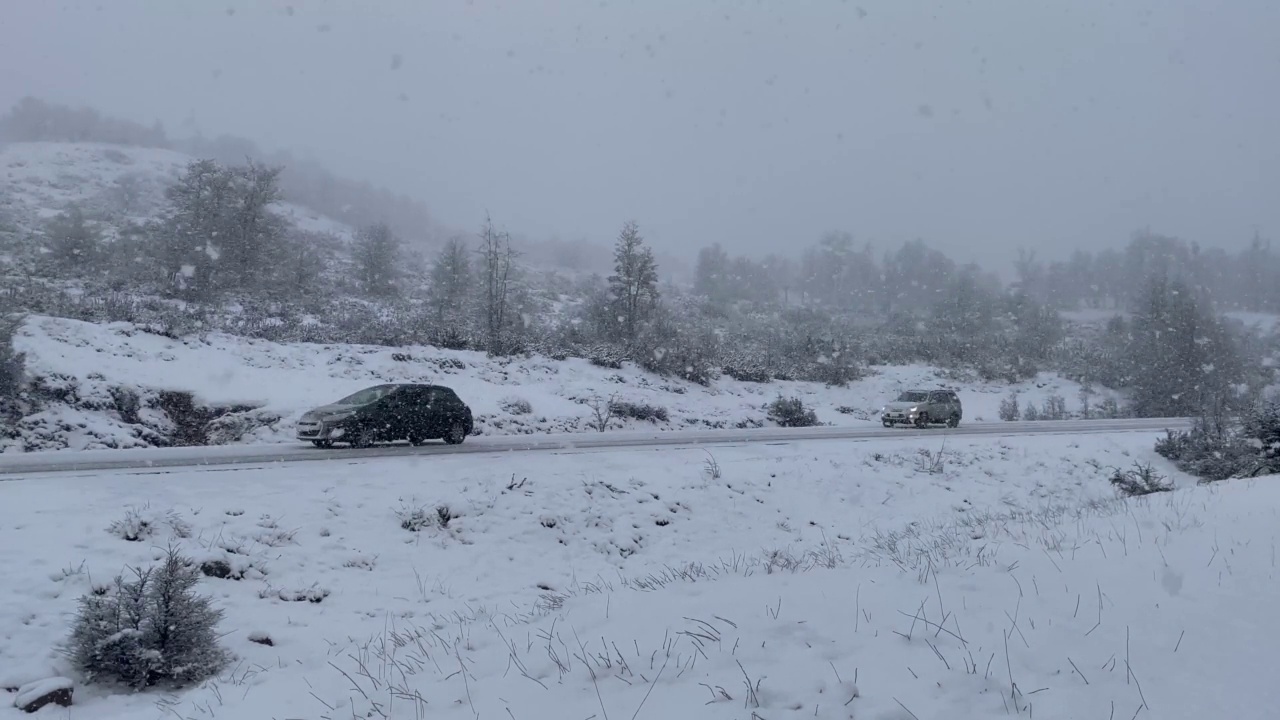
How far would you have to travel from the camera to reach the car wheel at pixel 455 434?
59.6 feet

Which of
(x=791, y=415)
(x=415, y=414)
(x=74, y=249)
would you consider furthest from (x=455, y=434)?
(x=74, y=249)

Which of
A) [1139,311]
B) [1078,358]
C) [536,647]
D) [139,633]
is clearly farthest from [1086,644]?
[1078,358]

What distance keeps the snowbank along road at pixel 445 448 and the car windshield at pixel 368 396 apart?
124cm

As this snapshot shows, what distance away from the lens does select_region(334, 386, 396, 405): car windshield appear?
56.3ft

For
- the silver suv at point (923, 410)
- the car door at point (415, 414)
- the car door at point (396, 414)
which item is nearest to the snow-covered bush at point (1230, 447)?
the silver suv at point (923, 410)

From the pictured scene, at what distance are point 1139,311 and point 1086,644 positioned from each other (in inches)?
2087

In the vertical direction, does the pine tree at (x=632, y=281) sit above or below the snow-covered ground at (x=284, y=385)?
above

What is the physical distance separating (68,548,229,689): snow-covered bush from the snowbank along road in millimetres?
6090

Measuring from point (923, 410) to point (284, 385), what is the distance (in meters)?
22.9

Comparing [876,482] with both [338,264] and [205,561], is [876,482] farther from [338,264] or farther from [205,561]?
[338,264]

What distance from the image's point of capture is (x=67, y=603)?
7.82 meters

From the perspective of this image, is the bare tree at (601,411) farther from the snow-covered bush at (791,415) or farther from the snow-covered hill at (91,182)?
the snow-covered hill at (91,182)

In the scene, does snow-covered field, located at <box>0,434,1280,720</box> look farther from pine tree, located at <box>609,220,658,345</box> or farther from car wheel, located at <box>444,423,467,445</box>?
pine tree, located at <box>609,220,658,345</box>

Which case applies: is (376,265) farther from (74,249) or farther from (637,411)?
(637,411)
